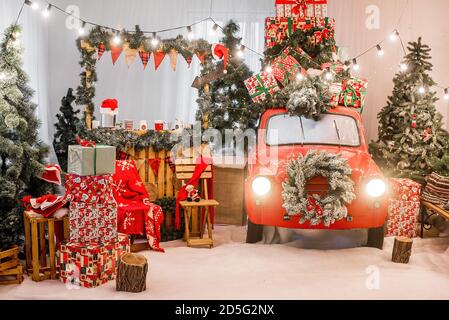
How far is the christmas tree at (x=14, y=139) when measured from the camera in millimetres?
5172

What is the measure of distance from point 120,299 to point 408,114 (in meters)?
5.03

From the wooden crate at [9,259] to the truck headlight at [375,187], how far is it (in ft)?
12.0

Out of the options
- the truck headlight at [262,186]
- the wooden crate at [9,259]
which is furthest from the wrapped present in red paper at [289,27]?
the wooden crate at [9,259]

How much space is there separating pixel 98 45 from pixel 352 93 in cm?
349

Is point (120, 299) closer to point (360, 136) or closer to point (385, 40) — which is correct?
point (360, 136)

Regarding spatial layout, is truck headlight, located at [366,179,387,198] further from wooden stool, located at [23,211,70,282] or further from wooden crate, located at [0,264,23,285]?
wooden crate, located at [0,264,23,285]

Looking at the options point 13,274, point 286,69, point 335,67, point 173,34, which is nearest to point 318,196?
point 286,69

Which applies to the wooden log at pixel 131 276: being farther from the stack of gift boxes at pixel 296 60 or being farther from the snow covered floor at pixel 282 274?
the stack of gift boxes at pixel 296 60

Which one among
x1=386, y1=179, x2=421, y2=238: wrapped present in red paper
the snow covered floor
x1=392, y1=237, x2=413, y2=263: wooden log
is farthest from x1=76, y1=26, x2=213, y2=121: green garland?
x1=392, y1=237, x2=413, y2=263: wooden log

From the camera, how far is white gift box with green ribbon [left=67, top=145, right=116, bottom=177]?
4930 mm

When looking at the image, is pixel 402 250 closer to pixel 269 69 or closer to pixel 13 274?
pixel 269 69

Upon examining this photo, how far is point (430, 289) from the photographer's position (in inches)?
191

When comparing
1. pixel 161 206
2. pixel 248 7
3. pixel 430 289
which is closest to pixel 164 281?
pixel 161 206

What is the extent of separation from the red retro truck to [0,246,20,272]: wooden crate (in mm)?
2465
